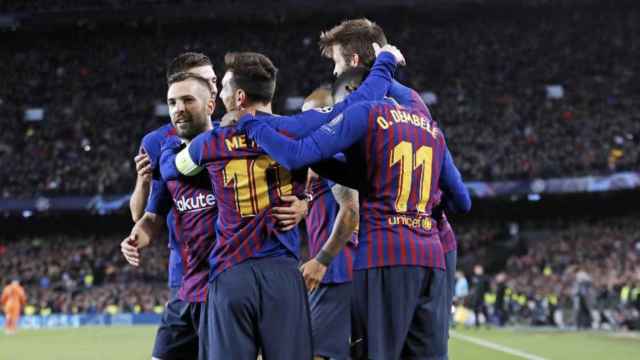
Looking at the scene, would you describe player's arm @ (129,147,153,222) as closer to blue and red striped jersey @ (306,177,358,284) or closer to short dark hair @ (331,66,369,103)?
blue and red striped jersey @ (306,177,358,284)

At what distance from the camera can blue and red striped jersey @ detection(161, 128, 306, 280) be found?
4527 mm

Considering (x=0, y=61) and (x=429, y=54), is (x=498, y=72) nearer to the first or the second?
(x=429, y=54)

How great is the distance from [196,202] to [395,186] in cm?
115

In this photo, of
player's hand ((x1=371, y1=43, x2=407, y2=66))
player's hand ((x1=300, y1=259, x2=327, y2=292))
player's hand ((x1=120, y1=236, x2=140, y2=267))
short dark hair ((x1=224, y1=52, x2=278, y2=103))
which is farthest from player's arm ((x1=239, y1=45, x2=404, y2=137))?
player's hand ((x1=120, y1=236, x2=140, y2=267))

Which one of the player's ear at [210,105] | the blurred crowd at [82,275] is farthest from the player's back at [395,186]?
the blurred crowd at [82,275]

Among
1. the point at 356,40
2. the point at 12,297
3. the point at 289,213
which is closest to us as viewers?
the point at 289,213

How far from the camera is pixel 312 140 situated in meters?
4.45

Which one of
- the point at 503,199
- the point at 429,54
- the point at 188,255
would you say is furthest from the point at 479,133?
the point at 188,255

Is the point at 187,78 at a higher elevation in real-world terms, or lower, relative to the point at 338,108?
higher

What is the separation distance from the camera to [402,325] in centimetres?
471

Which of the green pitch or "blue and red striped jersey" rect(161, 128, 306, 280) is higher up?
"blue and red striped jersey" rect(161, 128, 306, 280)

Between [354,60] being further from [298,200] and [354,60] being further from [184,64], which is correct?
[184,64]

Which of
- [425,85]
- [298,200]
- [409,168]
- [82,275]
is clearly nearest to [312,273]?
[298,200]

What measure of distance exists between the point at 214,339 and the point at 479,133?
115 ft
